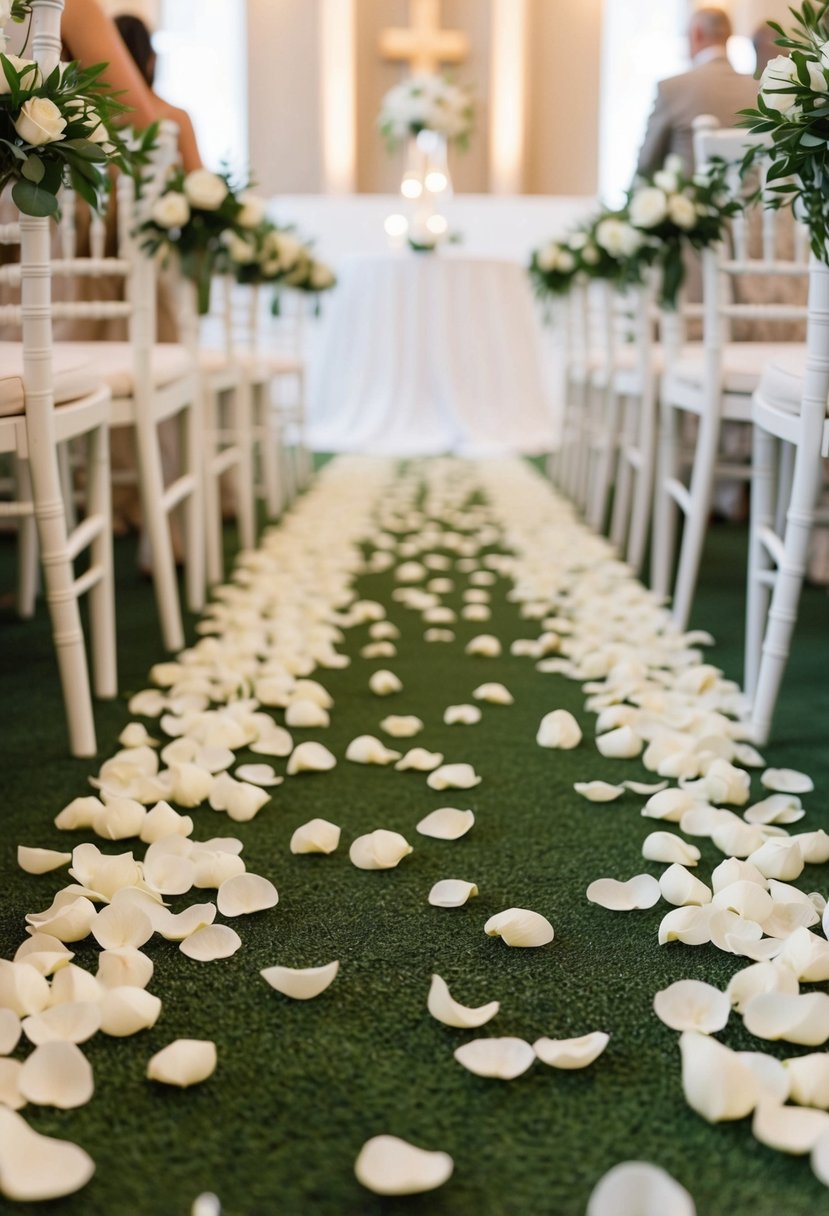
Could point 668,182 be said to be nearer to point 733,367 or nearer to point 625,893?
point 733,367

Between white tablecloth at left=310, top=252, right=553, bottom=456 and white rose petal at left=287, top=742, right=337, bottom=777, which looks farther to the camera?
white tablecloth at left=310, top=252, right=553, bottom=456

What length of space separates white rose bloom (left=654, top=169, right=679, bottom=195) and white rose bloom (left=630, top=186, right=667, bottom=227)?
0.02m

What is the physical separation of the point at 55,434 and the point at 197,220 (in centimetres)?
103

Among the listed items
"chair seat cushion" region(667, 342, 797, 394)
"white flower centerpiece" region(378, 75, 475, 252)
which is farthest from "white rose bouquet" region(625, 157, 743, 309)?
"white flower centerpiece" region(378, 75, 475, 252)

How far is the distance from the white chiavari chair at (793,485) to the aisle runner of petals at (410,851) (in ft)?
0.36

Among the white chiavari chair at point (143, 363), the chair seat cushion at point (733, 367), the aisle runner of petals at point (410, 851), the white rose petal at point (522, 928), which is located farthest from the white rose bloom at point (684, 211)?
the white rose petal at point (522, 928)

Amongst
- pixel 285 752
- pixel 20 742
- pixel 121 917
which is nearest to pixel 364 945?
pixel 121 917

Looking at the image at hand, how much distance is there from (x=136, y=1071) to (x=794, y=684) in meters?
1.55

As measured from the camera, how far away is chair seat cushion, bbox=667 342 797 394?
2.31 metres

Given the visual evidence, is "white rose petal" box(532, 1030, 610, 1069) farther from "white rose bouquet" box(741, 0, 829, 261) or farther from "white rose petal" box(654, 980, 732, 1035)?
"white rose bouquet" box(741, 0, 829, 261)

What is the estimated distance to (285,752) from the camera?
1699mm

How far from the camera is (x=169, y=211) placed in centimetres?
234

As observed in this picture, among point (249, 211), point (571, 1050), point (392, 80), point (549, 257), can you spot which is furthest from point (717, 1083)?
point (392, 80)

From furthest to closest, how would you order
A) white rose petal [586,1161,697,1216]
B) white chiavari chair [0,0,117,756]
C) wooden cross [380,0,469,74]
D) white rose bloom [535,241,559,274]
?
1. wooden cross [380,0,469,74]
2. white rose bloom [535,241,559,274]
3. white chiavari chair [0,0,117,756]
4. white rose petal [586,1161,697,1216]
